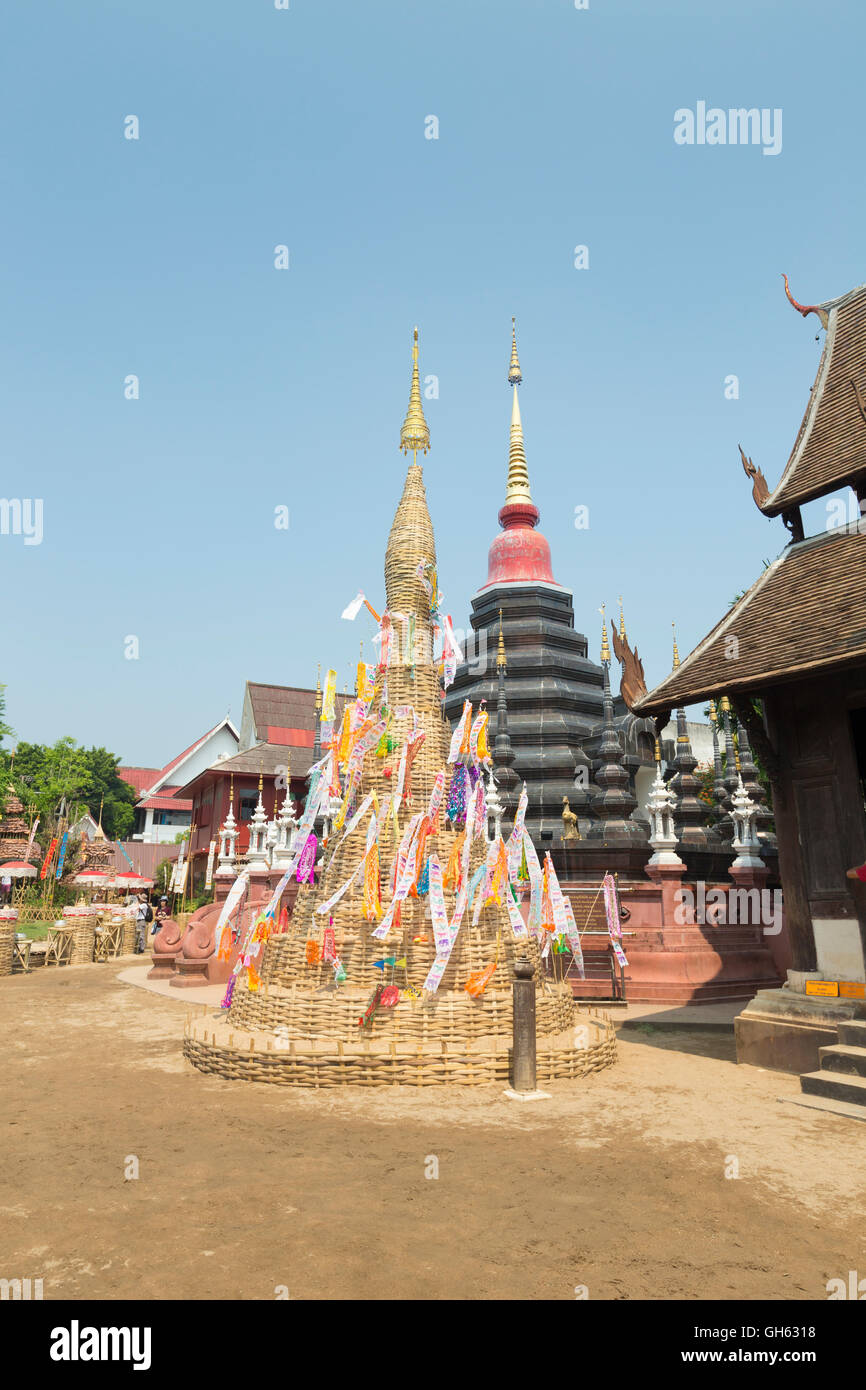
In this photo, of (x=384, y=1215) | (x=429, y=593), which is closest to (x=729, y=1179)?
(x=384, y=1215)

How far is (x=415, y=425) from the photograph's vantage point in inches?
516

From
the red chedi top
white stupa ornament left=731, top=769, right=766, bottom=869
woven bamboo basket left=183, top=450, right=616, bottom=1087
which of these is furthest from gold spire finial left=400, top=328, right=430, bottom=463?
the red chedi top

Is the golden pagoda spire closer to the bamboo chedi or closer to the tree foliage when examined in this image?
the bamboo chedi

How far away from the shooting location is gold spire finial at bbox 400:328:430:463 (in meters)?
13.0

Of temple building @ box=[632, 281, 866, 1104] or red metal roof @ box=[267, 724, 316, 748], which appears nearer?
temple building @ box=[632, 281, 866, 1104]

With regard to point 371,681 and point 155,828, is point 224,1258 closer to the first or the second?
point 371,681

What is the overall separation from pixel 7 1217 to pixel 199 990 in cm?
1333

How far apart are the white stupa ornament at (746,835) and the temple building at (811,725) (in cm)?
762

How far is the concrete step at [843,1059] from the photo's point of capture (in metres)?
8.52

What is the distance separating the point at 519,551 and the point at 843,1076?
78.7ft

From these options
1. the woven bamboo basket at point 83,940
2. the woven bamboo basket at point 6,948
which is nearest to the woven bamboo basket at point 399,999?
the woven bamboo basket at point 6,948

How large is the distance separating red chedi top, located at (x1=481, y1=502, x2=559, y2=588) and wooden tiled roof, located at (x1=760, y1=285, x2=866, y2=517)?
1667 centimetres

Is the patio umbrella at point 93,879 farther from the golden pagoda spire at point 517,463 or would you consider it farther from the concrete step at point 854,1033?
the concrete step at point 854,1033

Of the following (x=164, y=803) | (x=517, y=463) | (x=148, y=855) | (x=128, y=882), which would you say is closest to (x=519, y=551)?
(x=517, y=463)
